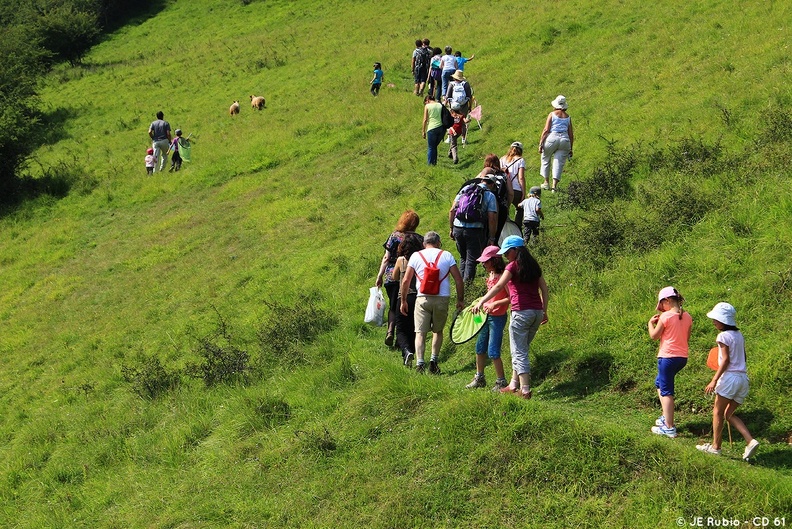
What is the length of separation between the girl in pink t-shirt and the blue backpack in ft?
11.7

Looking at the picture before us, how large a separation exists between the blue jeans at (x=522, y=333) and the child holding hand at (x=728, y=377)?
75.4 inches

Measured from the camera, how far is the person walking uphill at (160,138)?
78.1 ft

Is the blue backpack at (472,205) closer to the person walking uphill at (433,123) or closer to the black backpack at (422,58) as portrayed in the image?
the person walking uphill at (433,123)

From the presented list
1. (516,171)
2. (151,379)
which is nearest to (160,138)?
(151,379)

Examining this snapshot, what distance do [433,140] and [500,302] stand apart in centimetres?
911

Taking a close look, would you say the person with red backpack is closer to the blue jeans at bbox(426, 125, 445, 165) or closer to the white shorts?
the white shorts

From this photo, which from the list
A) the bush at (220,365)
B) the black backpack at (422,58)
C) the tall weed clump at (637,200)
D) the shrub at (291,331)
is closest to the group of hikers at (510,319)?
the shrub at (291,331)

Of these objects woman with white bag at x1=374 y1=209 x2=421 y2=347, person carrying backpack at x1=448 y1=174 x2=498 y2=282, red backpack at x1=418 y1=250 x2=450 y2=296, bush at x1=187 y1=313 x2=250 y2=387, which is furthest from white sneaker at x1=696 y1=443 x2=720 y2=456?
bush at x1=187 y1=313 x2=250 y2=387

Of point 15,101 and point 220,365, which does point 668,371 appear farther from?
point 15,101

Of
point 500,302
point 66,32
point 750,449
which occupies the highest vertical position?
point 66,32

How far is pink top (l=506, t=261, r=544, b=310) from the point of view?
7867 mm

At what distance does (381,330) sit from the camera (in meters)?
10.9

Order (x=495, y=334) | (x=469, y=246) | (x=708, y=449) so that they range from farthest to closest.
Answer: (x=469, y=246) → (x=495, y=334) → (x=708, y=449)

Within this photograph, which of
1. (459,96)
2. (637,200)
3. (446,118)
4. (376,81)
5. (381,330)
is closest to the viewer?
(381,330)
